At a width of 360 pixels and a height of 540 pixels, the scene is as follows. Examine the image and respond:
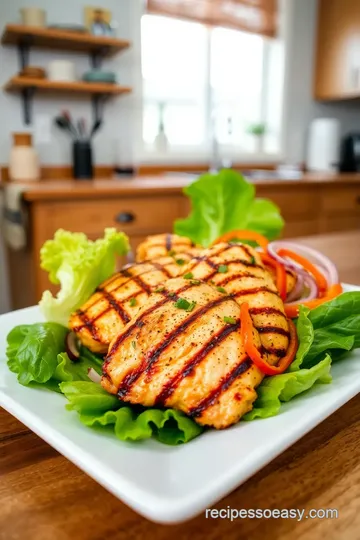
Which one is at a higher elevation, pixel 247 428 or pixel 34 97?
pixel 34 97

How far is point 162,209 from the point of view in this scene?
315cm

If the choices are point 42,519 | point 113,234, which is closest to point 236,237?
point 113,234

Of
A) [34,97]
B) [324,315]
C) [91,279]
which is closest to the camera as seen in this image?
[324,315]

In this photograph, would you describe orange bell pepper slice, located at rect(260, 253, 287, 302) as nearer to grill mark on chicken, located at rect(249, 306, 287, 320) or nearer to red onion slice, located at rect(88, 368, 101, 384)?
grill mark on chicken, located at rect(249, 306, 287, 320)

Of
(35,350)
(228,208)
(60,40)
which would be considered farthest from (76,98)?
(35,350)

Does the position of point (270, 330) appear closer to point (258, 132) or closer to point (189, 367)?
point (189, 367)

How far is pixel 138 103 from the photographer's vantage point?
13.0ft

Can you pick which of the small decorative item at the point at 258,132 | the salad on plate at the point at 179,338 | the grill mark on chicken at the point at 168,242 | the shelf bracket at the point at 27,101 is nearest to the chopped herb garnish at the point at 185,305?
the salad on plate at the point at 179,338

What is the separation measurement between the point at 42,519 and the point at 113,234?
0.69 m

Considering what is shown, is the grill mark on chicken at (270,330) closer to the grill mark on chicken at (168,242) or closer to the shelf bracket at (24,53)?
the grill mark on chicken at (168,242)

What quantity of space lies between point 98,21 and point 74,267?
9.52 feet

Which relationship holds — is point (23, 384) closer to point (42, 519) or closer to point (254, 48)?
point (42, 519)

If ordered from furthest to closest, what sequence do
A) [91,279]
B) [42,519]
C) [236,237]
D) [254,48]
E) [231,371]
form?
[254,48] → [236,237] → [91,279] → [231,371] → [42,519]

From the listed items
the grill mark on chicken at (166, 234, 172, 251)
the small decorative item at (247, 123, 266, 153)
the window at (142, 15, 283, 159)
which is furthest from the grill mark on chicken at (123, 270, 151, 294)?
the small decorative item at (247, 123, 266, 153)
